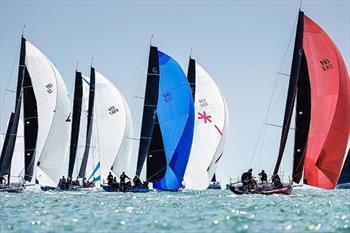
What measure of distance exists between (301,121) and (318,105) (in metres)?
1.75

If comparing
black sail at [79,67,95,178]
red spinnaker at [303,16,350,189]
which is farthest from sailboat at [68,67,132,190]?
red spinnaker at [303,16,350,189]

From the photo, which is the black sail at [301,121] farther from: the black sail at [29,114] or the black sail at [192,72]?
the black sail at [29,114]

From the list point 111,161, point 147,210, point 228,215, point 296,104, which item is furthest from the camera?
point 111,161

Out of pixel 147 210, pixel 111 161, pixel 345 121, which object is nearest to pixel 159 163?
pixel 111 161

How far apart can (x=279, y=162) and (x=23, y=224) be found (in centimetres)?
2379

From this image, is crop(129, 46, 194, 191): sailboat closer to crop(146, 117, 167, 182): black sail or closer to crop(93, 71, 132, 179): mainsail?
crop(146, 117, 167, 182): black sail

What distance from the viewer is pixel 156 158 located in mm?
53906

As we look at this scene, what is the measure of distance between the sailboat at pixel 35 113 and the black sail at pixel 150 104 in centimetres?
650

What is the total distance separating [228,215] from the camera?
1065 inches

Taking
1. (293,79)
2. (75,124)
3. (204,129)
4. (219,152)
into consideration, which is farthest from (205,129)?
(293,79)

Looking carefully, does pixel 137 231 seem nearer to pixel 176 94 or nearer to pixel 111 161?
pixel 176 94

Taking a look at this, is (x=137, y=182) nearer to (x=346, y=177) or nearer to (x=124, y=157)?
(x=124, y=157)

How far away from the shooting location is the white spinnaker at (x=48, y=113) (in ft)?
181

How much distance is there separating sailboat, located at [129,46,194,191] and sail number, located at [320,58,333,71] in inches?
511
